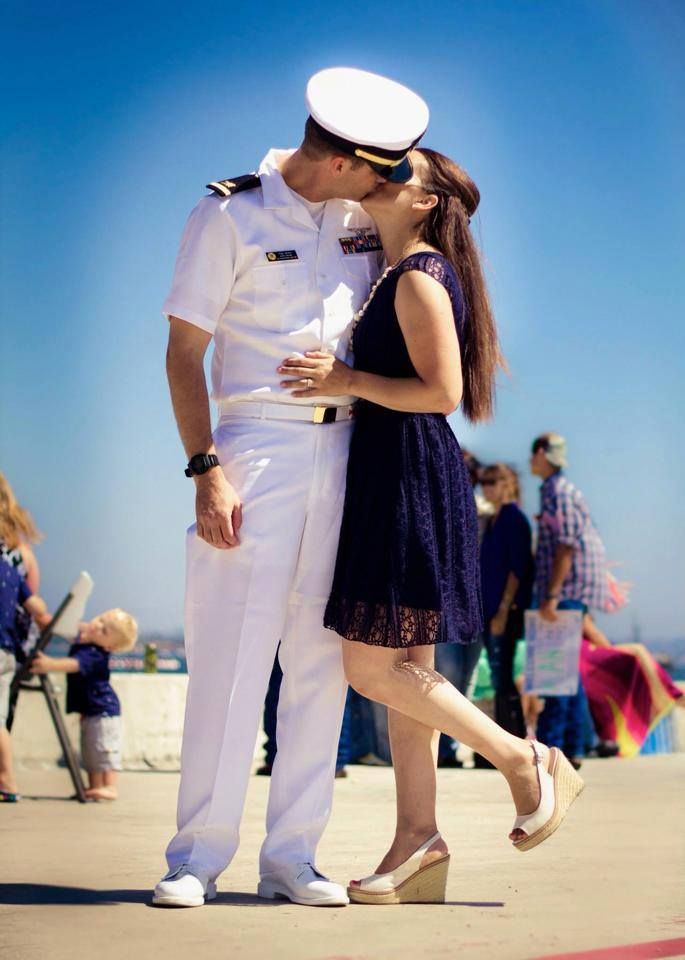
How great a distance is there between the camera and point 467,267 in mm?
3654

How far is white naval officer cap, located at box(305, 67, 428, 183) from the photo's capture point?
11.4 feet

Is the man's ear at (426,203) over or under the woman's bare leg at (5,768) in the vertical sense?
over

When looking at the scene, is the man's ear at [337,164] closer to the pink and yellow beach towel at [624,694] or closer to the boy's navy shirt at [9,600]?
the boy's navy shirt at [9,600]

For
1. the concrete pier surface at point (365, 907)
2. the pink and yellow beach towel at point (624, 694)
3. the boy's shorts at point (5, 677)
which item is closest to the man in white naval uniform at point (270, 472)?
the concrete pier surface at point (365, 907)

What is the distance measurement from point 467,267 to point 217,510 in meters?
0.88

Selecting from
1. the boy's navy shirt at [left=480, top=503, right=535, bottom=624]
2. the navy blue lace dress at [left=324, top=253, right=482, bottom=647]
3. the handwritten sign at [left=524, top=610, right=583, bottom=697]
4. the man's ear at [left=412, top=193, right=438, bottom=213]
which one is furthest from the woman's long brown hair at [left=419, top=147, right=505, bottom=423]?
the boy's navy shirt at [left=480, top=503, right=535, bottom=624]

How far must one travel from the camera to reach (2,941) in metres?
2.82

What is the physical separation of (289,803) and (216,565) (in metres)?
0.60

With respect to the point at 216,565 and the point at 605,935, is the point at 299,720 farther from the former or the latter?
the point at 605,935

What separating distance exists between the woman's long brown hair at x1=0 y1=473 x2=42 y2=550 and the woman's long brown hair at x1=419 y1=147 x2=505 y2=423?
338 centimetres

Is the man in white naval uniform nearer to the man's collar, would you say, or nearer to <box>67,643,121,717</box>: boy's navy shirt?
the man's collar

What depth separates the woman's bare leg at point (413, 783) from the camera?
11.3 ft

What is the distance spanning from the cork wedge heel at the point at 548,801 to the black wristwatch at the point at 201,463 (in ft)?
3.31

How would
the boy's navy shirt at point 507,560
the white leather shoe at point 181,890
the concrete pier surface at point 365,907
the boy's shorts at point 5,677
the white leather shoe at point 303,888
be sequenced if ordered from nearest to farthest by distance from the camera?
the concrete pier surface at point 365,907
the white leather shoe at point 181,890
the white leather shoe at point 303,888
the boy's shorts at point 5,677
the boy's navy shirt at point 507,560
